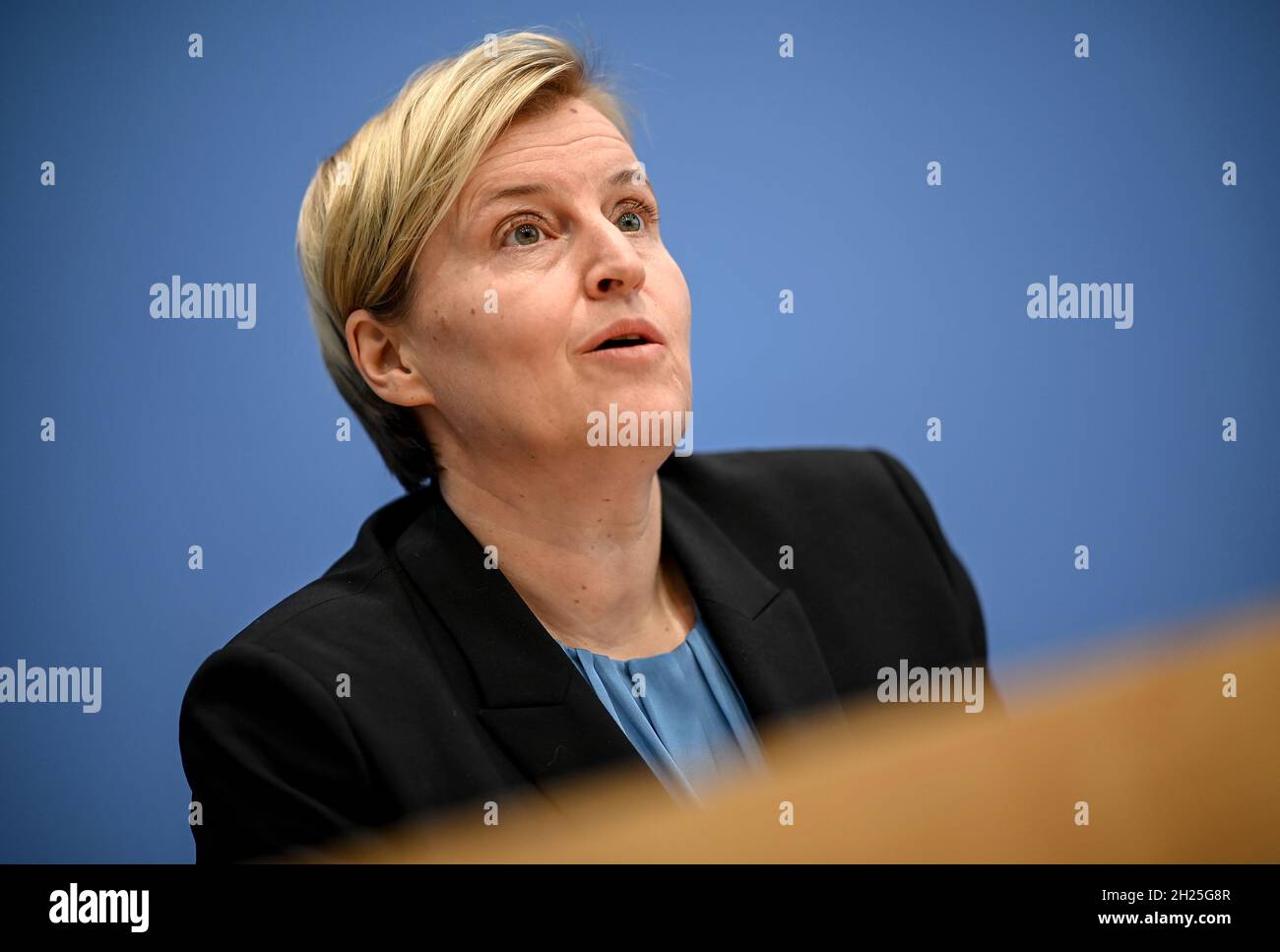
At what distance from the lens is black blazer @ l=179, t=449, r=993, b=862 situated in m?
1.25

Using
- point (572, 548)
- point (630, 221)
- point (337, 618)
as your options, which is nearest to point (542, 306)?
point (630, 221)

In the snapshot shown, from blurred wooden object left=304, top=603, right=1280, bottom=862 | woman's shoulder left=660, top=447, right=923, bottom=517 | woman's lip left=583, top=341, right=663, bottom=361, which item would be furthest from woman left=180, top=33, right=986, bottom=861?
blurred wooden object left=304, top=603, right=1280, bottom=862

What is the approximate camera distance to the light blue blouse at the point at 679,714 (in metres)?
1.41

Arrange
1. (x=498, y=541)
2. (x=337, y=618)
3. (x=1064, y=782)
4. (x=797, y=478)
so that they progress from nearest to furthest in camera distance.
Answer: (x=1064, y=782)
(x=337, y=618)
(x=498, y=541)
(x=797, y=478)

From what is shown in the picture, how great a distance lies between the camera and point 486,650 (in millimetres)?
1381

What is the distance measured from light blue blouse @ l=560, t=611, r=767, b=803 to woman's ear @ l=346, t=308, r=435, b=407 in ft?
1.26

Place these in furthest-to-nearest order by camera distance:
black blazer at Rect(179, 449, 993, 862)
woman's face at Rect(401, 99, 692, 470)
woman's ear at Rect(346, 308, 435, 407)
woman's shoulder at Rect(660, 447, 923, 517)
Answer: woman's shoulder at Rect(660, 447, 923, 517) → woman's ear at Rect(346, 308, 435, 407) → woman's face at Rect(401, 99, 692, 470) → black blazer at Rect(179, 449, 993, 862)

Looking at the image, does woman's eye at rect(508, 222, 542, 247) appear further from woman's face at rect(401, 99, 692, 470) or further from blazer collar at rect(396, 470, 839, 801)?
blazer collar at rect(396, 470, 839, 801)

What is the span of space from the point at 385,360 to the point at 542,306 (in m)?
0.26

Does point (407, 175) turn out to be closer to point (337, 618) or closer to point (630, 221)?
point (630, 221)

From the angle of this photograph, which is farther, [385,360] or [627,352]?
[385,360]

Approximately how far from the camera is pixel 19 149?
5.07 feet
